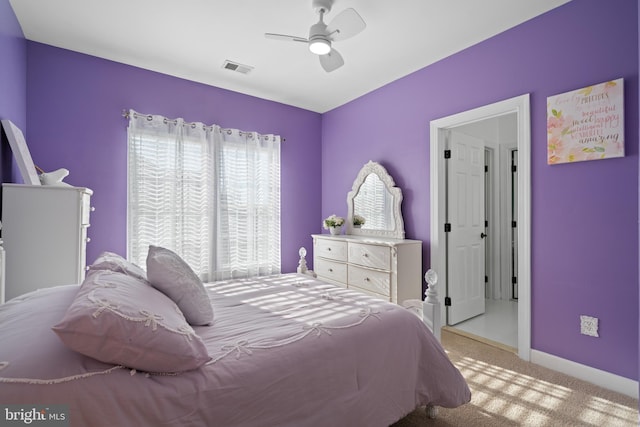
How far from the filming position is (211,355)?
1.24 m

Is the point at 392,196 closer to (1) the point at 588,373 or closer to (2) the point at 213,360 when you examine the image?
(1) the point at 588,373

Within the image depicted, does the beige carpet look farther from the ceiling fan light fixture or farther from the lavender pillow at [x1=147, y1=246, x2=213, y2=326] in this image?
the ceiling fan light fixture

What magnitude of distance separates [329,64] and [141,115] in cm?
210

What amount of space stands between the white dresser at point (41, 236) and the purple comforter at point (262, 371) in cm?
85

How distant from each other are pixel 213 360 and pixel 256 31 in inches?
106

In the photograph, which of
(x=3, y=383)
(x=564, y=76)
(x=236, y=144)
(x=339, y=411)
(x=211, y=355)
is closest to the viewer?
(x=3, y=383)

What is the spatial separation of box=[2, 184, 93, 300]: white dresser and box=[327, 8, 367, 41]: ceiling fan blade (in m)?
2.23

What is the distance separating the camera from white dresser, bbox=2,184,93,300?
88.1 inches

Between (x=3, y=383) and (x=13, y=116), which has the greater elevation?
(x=13, y=116)

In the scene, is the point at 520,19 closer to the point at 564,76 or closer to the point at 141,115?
the point at 564,76

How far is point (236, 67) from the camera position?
11.5 ft

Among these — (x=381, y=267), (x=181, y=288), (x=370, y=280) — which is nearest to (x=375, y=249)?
(x=381, y=267)

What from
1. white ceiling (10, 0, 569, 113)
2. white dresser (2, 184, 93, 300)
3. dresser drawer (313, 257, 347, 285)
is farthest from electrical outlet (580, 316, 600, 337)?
white dresser (2, 184, 93, 300)

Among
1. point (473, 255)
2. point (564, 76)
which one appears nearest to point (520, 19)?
point (564, 76)
